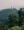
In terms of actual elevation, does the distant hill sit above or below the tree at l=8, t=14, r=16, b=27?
above

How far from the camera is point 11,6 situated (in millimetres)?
717

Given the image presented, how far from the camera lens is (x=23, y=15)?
2.34 feet

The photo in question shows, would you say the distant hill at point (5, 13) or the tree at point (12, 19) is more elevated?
the distant hill at point (5, 13)

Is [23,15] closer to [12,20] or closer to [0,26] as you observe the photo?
[12,20]

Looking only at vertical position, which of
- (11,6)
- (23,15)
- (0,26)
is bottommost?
(0,26)

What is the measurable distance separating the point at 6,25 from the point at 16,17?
0.48 ft

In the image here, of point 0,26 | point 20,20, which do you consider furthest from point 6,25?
point 20,20

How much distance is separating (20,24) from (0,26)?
0.76ft

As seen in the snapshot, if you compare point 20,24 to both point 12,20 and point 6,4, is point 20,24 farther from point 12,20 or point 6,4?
point 6,4

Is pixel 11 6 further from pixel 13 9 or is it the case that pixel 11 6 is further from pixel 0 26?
pixel 0 26

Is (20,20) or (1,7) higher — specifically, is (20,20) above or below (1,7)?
below

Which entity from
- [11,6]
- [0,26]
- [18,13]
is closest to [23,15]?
[18,13]

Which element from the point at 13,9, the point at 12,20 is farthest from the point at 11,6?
the point at 12,20

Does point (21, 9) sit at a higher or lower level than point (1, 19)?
higher
